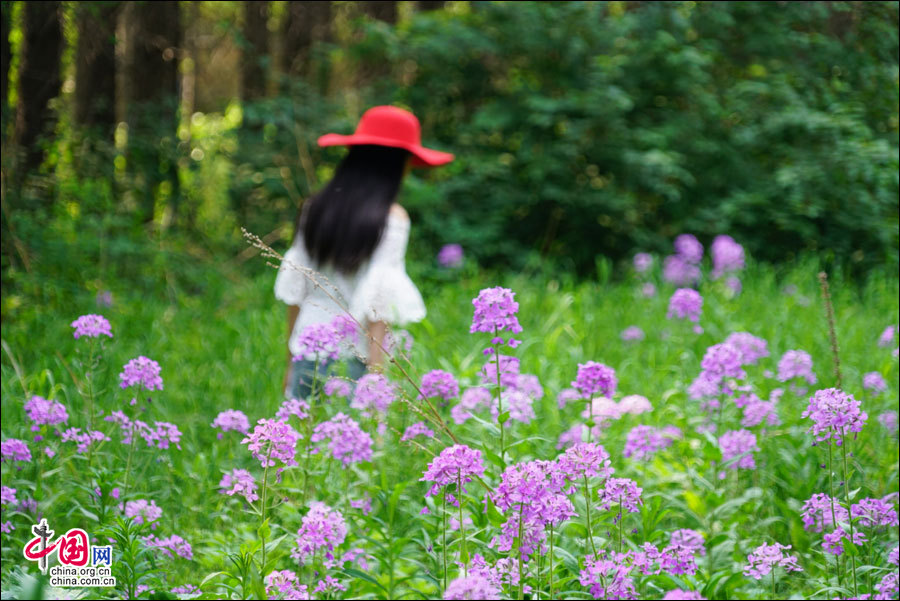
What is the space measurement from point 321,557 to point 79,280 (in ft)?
13.6

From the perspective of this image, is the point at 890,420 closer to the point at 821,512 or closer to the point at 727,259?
the point at 821,512

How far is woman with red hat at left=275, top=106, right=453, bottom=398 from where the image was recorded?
11.0 feet

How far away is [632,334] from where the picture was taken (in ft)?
15.0

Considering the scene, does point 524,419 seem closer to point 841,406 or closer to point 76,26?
point 841,406

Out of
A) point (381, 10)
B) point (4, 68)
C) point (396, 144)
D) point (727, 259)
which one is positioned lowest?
point (396, 144)

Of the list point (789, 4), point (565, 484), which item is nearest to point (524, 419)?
point (565, 484)

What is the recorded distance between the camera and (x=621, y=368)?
4117 mm

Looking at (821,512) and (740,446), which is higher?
(740,446)

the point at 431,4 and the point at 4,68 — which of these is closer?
the point at 4,68

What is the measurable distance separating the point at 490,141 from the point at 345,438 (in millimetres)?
5864

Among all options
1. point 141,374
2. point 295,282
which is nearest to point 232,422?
point 141,374

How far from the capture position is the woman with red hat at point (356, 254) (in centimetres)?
335

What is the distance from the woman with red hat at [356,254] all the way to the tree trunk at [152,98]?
3.65m

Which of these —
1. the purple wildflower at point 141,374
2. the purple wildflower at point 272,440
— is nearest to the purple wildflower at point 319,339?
the purple wildflower at point 141,374
